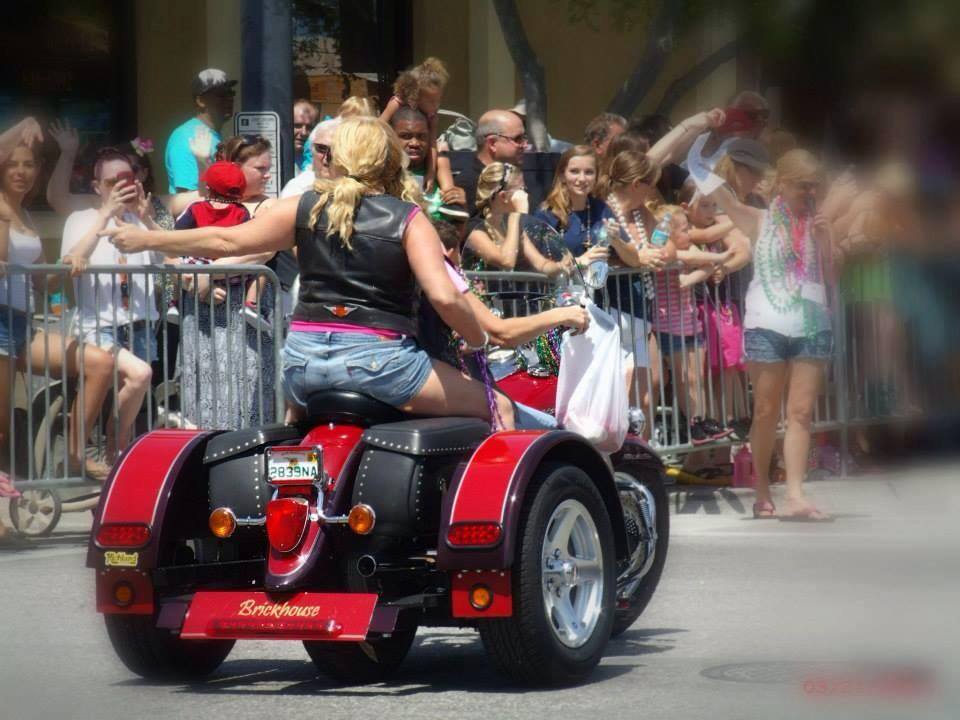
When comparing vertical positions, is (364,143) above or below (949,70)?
above

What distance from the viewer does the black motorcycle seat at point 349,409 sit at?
15.6 feet

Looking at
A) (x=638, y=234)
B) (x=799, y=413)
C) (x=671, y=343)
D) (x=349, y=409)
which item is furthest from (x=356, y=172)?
(x=671, y=343)

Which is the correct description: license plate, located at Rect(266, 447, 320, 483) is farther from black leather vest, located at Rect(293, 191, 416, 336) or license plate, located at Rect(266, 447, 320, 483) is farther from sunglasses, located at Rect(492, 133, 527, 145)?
sunglasses, located at Rect(492, 133, 527, 145)

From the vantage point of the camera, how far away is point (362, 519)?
451cm

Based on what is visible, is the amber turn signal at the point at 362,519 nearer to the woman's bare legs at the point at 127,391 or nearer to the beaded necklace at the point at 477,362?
the beaded necklace at the point at 477,362

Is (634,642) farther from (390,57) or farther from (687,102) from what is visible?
(390,57)

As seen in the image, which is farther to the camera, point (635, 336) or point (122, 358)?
point (635, 336)

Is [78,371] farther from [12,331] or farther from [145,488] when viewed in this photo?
[145,488]

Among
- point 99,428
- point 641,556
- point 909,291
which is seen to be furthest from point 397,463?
point 99,428

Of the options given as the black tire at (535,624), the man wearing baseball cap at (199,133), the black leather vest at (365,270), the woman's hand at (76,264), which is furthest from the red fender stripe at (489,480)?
the man wearing baseball cap at (199,133)

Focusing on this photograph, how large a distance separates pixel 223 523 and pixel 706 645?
5.59 ft

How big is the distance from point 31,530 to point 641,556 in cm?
412

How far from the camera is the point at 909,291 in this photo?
4.26ft

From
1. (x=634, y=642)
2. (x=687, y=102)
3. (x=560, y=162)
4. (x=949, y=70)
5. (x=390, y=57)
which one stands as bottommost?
(x=634, y=642)
